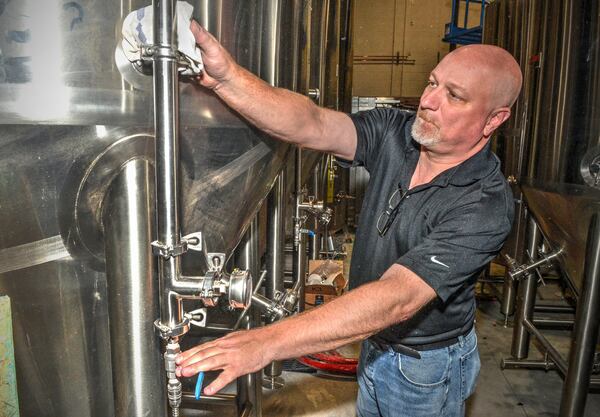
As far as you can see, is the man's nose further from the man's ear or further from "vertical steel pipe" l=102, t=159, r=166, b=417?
"vertical steel pipe" l=102, t=159, r=166, b=417

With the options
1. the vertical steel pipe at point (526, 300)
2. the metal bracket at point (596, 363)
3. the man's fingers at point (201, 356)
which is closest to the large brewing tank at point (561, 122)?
the vertical steel pipe at point (526, 300)

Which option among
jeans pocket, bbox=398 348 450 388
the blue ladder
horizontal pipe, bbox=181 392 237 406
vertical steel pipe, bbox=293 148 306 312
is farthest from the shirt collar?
the blue ladder

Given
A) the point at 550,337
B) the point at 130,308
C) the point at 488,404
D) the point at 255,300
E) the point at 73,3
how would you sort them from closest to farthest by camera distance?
1. the point at 73,3
2. the point at 130,308
3. the point at 255,300
4. the point at 488,404
5. the point at 550,337

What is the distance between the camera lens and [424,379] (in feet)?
5.25

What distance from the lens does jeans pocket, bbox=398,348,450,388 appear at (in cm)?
159

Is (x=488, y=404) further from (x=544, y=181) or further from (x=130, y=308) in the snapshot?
(x=130, y=308)

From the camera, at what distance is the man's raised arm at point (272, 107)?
1002 millimetres

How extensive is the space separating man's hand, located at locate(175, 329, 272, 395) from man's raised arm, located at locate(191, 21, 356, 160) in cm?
51

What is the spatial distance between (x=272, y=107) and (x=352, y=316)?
1.80 feet

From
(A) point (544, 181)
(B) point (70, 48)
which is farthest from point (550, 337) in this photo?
(B) point (70, 48)

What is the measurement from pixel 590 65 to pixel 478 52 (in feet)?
2.51

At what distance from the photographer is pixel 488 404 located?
8.32 feet

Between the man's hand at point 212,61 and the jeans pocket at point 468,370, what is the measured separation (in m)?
1.19

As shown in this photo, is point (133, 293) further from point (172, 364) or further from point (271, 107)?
point (271, 107)
